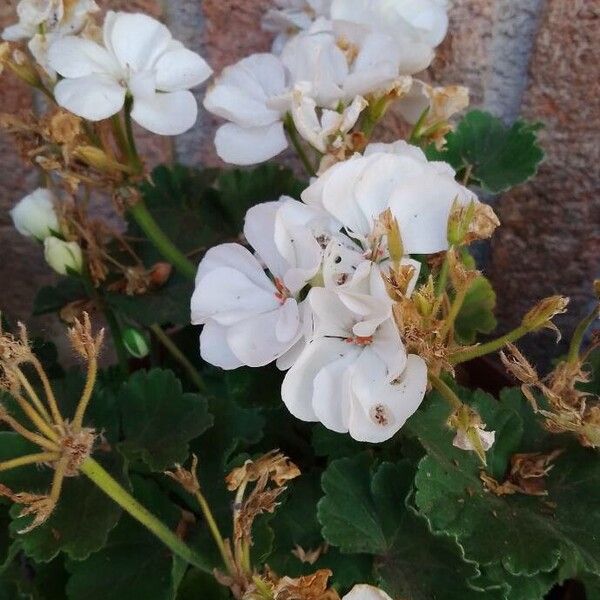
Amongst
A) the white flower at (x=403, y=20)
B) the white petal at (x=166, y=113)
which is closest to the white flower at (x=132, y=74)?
the white petal at (x=166, y=113)

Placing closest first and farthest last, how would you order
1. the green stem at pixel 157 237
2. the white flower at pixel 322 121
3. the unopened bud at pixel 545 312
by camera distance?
the unopened bud at pixel 545 312, the white flower at pixel 322 121, the green stem at pixel 157 237

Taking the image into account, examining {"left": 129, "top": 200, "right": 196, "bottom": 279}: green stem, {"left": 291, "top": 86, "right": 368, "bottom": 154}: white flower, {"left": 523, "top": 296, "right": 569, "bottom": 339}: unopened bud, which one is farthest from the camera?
{"left": 129, "top": 200, "right": 196, "bottom": 279}: green stem

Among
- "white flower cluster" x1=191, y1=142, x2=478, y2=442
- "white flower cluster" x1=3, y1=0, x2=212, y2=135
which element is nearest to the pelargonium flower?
"white flower cluster" x1=3, y1=0, x2=212, y2=135

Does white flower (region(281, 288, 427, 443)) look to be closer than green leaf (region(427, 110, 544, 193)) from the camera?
Yes

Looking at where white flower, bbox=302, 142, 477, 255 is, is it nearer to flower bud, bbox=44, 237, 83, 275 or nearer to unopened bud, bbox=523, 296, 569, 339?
unopened bud, bbox=523, 296, 569, 339

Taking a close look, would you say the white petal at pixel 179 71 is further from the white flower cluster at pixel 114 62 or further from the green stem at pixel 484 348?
the green stem at pixel 484 348

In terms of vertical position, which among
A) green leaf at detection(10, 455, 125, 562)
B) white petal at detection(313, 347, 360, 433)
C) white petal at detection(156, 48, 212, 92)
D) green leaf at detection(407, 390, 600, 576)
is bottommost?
green leaf at detection(10, 455, 125, 562)

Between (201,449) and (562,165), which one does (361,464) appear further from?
(562,165)
